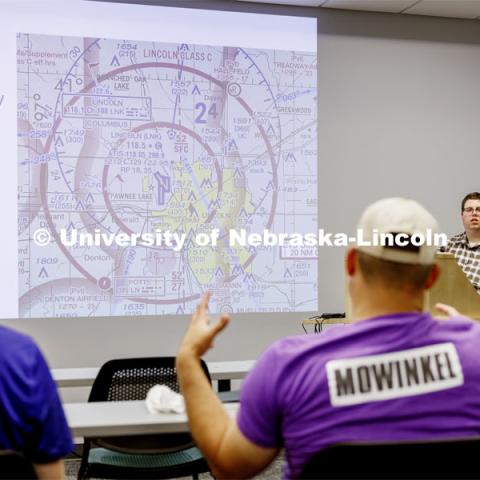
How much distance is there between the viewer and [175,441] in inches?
90.0

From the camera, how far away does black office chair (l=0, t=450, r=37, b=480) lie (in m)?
1.02

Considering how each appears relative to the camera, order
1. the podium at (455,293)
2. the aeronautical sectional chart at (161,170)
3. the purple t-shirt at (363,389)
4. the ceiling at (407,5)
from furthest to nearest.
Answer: the ceiling at (407,5), the aeronautical sectional chart at (161,170), the podium at (455,293), the purple t-shirt at (363,389)

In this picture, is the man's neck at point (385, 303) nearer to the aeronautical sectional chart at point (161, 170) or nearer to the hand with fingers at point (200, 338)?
the hand with fingers at point (200, 338)

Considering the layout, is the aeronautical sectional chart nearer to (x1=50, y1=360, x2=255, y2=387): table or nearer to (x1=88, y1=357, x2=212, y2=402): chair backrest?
(x1=50, y1=360, x2=255, y2=387): table

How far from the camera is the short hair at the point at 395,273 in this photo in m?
1.17

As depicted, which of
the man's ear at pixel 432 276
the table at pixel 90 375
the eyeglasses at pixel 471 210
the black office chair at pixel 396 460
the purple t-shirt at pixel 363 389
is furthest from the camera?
the eyeglasses at pixel 471 210

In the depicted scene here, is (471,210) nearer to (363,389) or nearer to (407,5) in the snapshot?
(407,5)

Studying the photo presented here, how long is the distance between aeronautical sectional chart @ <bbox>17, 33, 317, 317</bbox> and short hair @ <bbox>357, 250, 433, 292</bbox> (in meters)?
2.99

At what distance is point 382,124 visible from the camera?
4.62m

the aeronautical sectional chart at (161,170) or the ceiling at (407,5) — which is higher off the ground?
the ceiling at (407,5)

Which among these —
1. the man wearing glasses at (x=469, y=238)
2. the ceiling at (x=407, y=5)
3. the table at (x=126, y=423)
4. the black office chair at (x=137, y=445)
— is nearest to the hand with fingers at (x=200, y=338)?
the table at (x=126, y=423)

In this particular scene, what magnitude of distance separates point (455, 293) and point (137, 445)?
4.35 ft

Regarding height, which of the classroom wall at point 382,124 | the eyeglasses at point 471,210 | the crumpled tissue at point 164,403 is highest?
the classroom wall at point 382,124

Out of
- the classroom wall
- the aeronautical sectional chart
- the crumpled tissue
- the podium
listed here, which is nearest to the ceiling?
the classroom wall
